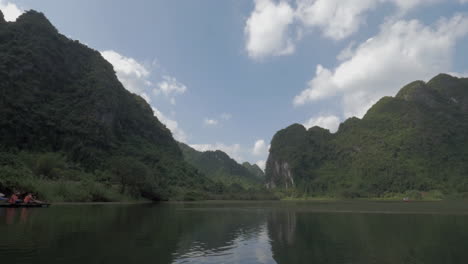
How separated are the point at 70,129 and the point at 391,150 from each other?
122 meters

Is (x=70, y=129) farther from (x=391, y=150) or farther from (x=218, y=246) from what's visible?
(x=391, y=150)

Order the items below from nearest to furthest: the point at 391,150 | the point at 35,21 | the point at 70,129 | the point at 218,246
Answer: the point at 218,246
the point at 70,129
the point at 35,21
the point at 391,150

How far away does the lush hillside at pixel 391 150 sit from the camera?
418 feet

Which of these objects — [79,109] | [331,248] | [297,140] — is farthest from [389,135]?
[331,248]

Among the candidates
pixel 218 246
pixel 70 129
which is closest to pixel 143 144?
pixel 70 129

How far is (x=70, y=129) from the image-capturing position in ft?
293

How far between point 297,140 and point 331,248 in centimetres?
17894

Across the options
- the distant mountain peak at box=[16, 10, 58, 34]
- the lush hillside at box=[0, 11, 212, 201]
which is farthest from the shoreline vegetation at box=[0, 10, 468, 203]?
the distant mountain peak at box=[16, 10, 58, 34]

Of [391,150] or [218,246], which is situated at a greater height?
[391,150]

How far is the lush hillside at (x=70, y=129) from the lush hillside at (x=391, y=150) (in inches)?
2560

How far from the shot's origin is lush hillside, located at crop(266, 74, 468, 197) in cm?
12744

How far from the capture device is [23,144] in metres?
75.5

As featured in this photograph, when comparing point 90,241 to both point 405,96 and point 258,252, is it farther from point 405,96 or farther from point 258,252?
point 405,96

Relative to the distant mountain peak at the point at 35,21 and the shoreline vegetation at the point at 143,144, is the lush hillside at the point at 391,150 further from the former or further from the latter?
the distant mountain peak at the point at 35,21
